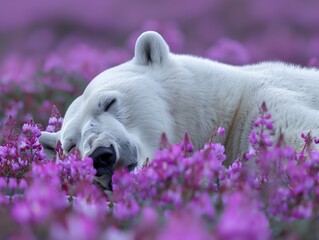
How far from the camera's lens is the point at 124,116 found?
440cm

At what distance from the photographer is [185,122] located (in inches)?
183

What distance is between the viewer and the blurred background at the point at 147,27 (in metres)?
13.9

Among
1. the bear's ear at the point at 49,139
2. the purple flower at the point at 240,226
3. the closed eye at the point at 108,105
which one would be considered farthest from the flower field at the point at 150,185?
the closed eye at the point at 108,105

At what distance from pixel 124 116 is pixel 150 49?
696 mm

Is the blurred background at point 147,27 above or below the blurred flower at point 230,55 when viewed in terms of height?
above

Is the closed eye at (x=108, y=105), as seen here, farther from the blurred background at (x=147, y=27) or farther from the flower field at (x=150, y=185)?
the blurred background at (x=147, y=27)

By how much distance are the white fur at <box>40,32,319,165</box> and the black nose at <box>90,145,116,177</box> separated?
21cm

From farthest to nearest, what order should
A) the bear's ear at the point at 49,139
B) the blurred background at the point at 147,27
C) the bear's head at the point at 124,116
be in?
the blurred background at the point at 147,27
the bear's ear at the point at 49,139
the bear's head at the point at 124,116

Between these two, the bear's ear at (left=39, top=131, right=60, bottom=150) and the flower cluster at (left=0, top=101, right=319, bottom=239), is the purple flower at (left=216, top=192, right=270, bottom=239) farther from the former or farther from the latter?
the bear's ear at (left=39, top=131, right=60, bottom=150)

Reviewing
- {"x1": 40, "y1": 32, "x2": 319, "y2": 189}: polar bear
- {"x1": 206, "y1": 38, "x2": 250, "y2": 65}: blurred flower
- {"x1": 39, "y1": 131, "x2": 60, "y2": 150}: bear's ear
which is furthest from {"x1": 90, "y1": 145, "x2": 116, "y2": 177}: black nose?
{"x1": 206, "y1": 38, "x2": 250, "y2": 65}: blurred flower

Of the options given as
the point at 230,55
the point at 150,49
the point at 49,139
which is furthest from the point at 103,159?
the point at 230,55

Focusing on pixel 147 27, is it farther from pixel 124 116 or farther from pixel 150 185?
pixel 150 185

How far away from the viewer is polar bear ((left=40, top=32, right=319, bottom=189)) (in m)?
4.24

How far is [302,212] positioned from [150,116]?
2119mm
